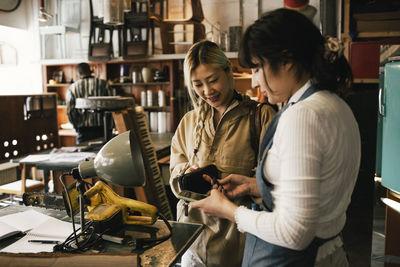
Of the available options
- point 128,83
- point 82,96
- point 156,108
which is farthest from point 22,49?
point 82,96

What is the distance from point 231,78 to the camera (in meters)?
1.80

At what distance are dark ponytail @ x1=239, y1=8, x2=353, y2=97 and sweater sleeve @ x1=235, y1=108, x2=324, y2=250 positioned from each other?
159 millimetres

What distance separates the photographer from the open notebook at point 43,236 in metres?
1.39

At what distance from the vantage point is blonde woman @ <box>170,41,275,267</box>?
165cm

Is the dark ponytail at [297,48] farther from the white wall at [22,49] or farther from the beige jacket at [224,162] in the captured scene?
the white wall at [22,49]

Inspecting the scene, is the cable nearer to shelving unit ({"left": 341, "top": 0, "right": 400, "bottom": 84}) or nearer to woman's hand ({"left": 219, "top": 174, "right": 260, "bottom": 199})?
woman's hand ({"left": 219, "top": 174, "right": 260, "bottom": 199})

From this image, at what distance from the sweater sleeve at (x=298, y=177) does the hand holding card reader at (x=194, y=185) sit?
57 centimetres

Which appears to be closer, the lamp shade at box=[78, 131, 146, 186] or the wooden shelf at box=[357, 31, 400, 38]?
the lamp shade at box=[78, 131, 146, 186]

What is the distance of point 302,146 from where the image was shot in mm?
882

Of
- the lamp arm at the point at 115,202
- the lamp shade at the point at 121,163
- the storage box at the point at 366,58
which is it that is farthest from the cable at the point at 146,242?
the storage box at the point at 366,58

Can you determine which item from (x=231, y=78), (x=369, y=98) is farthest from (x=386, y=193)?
(x=231, y=78)

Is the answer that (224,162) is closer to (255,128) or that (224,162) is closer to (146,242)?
(255,128)

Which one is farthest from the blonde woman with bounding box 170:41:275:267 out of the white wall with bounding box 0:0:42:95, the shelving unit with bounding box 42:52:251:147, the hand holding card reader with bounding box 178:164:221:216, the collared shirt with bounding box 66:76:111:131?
the white wall with bounding box 0:0:42:95

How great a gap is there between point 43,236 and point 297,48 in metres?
1.23
